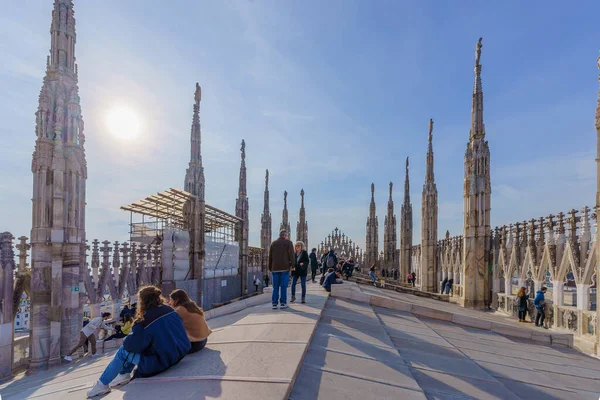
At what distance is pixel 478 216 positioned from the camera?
16.7 m

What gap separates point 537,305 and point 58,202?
15144mm

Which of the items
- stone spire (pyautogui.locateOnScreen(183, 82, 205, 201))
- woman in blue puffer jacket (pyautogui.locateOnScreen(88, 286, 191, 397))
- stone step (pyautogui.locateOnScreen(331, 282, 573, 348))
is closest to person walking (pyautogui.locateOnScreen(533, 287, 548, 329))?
stone step (pyautogui.locateOnScreen(331, 282, 573, 348))

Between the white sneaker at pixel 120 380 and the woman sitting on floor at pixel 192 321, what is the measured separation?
818mm

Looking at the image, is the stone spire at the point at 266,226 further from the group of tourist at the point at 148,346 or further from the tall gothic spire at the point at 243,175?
the group of tourist at the point at 148,346

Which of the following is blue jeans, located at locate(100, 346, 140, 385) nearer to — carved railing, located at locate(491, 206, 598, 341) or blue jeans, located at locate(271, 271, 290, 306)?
blue jeans, located at locate(271, 271, 290, 306)

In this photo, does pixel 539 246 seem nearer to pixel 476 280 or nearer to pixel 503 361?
pixel 476 280

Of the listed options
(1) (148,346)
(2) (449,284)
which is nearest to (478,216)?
(2) (449,284)

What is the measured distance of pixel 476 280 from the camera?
16.6 meters

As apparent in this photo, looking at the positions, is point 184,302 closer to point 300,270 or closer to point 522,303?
point 300,270

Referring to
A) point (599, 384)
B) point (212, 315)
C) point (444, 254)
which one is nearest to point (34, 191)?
point (212, 315)

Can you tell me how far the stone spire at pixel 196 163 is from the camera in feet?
59.4

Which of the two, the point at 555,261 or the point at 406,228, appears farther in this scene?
the point at 406,228

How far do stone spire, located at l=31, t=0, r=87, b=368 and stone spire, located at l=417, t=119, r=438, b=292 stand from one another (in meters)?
19.2

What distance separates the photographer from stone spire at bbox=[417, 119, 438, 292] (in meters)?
23.8
